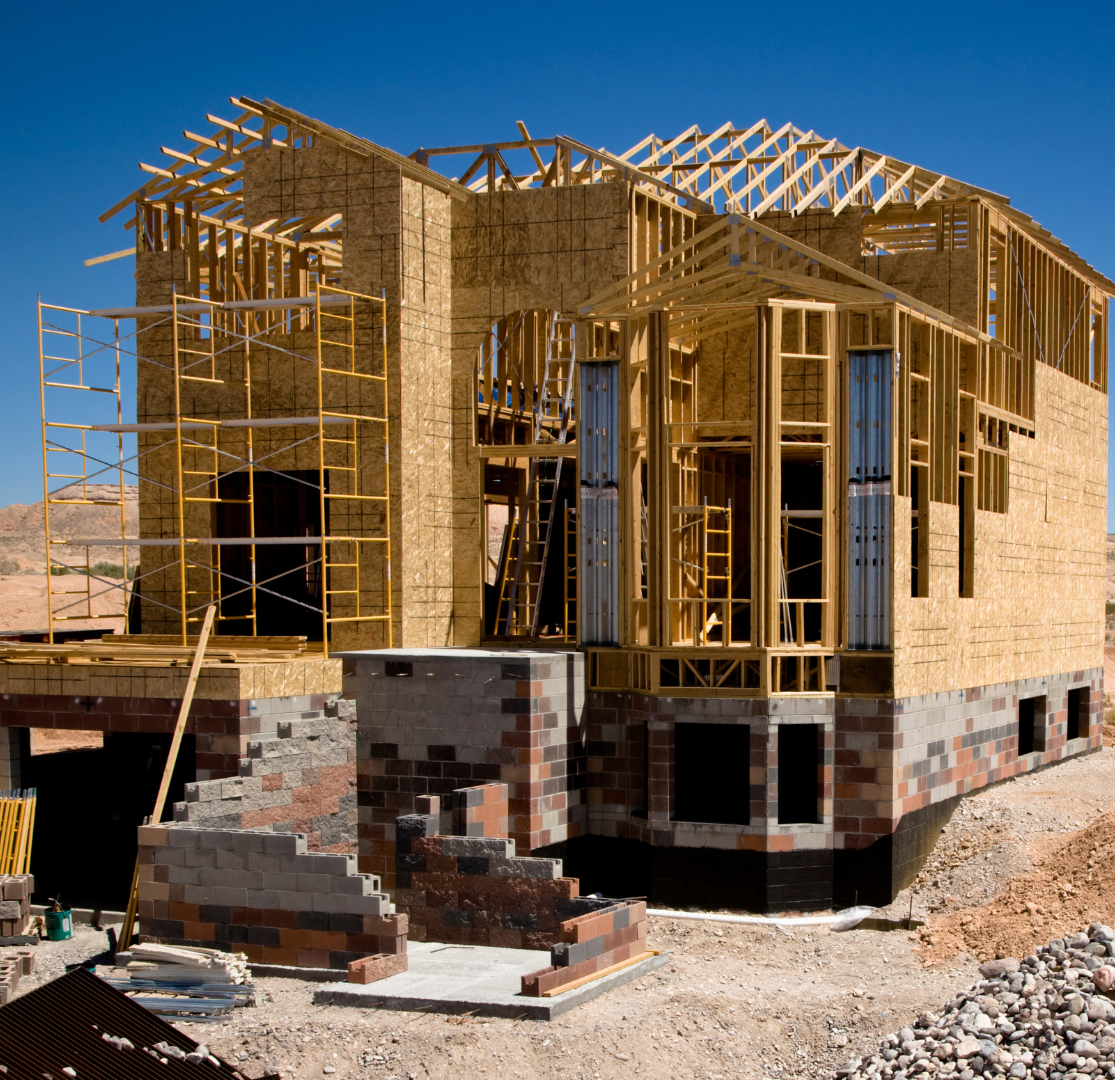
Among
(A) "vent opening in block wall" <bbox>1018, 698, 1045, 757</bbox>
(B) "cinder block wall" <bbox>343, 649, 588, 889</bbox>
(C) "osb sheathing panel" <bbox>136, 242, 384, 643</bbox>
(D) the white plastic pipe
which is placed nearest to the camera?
(D) the white plastic pipe

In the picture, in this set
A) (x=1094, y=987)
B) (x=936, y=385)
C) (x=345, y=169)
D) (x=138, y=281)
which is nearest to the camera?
(x=1094, y=987)

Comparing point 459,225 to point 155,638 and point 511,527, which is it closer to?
point 511,527

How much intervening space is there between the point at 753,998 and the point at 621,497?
301 inches

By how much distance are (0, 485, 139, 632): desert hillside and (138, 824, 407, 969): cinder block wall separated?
19.2m

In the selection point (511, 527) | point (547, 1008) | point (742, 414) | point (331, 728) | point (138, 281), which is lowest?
point (547, 1008)

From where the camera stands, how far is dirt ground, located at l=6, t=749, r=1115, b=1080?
14062 millimetres

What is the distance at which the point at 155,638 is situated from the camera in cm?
2423

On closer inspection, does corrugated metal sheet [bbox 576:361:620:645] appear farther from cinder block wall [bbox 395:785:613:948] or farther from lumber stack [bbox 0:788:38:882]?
lumber stack [bbox 0:788:38:882]

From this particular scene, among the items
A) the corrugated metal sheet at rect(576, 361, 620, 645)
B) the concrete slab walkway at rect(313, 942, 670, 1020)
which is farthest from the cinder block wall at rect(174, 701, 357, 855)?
the corrugated metal sheet at rect(576, 361, 620, 645)

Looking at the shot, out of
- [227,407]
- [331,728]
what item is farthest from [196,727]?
[227,407]

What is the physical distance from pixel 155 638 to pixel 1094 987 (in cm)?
1573

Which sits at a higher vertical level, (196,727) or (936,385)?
(936,385)

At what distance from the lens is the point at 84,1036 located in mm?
13375

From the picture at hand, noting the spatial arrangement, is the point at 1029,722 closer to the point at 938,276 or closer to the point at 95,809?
the point at 938,276
